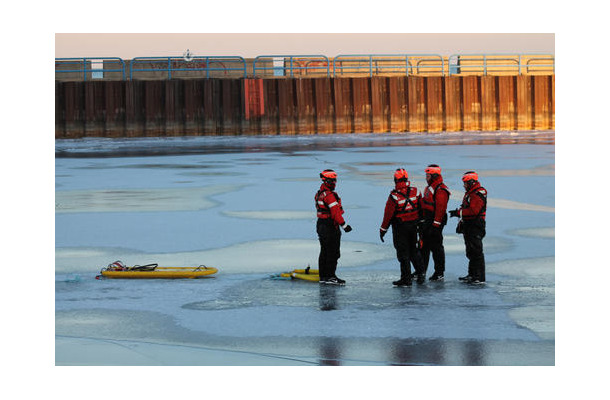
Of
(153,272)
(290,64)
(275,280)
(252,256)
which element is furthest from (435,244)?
(290,64)

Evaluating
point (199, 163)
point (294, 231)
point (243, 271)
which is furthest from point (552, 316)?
point (199, 163)

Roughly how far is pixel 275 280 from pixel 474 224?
2160 millimetres

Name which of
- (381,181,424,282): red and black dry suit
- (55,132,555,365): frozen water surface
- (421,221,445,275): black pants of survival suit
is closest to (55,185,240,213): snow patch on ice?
(55,132,555,365): frozen water surface

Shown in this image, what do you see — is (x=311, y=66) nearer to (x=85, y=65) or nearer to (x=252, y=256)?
(x=85, y=65)

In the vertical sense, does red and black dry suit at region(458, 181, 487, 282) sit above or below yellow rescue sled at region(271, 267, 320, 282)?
above

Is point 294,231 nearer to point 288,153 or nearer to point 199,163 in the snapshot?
point 199,163

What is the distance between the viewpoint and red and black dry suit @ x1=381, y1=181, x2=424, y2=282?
30.3 feet

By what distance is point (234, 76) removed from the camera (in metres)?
39.1

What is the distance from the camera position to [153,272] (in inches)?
387

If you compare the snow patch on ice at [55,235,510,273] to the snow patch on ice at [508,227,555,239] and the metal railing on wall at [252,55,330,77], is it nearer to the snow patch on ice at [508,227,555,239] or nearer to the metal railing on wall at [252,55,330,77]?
the snow patch on ice at [508,227,555,239]

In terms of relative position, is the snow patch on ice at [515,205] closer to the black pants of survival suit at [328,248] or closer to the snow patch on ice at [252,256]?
the snow patch on ice at [252,256]

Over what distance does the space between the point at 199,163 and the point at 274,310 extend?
47.7 feet

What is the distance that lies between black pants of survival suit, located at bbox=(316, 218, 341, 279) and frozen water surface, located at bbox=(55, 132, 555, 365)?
0.66 ft

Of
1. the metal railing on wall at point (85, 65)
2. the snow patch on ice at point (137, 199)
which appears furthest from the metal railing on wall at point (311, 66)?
the snow patch on ice at point (137, 199)
